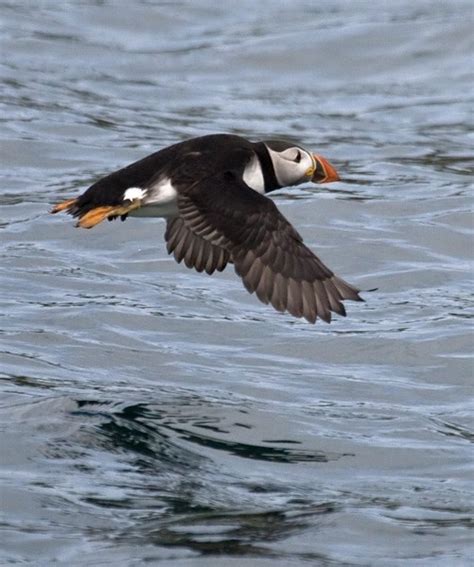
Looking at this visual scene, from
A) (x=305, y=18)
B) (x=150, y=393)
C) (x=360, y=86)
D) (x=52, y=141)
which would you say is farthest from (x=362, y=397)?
(x=305, y=18)

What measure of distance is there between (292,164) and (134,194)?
0.79 metres

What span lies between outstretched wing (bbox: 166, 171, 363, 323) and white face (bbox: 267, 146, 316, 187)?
19.6 inches

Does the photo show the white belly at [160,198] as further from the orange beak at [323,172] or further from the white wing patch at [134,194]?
the orange beak at [323,172]

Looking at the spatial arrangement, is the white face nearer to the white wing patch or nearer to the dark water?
the white wing patch

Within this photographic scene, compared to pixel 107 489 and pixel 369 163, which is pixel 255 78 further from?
pixel 107 489

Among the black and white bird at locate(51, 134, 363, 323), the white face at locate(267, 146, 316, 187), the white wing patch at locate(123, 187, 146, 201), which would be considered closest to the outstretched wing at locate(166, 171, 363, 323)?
the black and white bird at locate(51, 134, 363, 323)

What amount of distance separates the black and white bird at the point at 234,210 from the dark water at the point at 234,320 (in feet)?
2.24

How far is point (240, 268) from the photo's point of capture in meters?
5.89

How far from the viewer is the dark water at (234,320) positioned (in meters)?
5.33

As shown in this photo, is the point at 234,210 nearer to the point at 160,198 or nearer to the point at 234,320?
the point at 160,198

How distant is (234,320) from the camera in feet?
25.9

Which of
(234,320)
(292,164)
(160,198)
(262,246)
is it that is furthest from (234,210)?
(234,320)

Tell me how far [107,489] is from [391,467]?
1.18m

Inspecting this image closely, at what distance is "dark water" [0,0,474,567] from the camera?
533 cm
